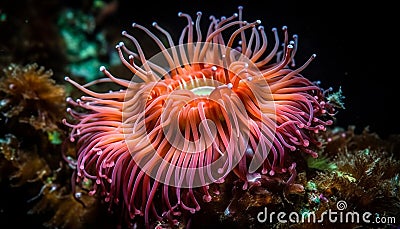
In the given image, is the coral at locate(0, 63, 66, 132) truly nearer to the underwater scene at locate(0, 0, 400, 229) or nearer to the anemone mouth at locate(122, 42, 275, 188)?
the underwater scene at locate(0, 0, 400, 229)

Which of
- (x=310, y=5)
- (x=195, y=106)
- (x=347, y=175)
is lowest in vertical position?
(x=347, y=175)

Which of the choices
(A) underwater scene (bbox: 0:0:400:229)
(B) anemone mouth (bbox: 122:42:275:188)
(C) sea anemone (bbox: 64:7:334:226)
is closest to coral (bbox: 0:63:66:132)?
(A) underwater scene (bbox: 0:0:400:229)

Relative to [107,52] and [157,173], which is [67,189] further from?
[107,52]

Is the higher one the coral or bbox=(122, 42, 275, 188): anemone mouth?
the coral

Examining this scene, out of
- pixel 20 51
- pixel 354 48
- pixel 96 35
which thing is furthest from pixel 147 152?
pixel 96 35

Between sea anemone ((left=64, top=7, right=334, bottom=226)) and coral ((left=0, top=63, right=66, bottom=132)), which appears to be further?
coral ((left=0, top=63, right=66, bottom=132))

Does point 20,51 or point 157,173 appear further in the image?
point 20,51

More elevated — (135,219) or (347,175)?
(347,175)
